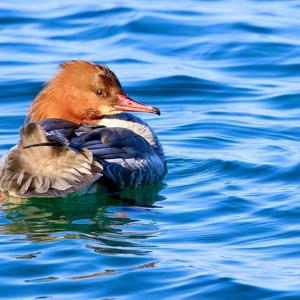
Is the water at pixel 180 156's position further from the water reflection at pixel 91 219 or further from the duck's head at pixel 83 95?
the duck's head at pixel 83 95

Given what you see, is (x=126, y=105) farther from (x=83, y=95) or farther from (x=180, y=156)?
(x=180, y=156)

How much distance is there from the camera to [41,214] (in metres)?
8.24

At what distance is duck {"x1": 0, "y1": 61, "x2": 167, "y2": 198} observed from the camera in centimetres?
800

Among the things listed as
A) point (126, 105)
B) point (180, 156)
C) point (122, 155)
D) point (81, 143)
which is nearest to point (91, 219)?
point (81, 143)

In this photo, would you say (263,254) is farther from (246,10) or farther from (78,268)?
(246,10)

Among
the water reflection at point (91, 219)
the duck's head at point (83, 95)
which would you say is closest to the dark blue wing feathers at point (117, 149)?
the water reflection at point (91, 219)

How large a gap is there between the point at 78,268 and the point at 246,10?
9.39 metres

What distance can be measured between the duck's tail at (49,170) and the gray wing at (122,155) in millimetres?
295

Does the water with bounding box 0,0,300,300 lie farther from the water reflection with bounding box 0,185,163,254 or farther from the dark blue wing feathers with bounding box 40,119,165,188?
the dark blue wing feathers with bounding box 40,119,165,188

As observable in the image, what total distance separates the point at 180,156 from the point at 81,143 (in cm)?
171

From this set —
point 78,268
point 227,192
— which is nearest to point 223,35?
point 227,192

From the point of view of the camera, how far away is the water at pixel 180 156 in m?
6.86

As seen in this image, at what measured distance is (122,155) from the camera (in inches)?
343

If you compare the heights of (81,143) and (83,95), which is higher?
(83,95)
